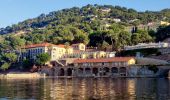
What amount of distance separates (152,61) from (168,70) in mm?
9773

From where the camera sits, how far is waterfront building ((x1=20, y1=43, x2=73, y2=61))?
152 meters

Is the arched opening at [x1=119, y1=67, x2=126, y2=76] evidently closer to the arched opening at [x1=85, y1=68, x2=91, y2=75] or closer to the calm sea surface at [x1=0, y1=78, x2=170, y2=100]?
the arched opening at [x1=85, y1=68, x2=91, y2=75]

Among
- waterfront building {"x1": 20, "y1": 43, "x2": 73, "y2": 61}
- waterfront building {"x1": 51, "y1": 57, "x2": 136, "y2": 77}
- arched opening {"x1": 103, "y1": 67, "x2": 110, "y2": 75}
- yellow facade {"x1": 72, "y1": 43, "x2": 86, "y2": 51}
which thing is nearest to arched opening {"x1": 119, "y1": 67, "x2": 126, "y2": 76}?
waterfront building {"x1": 51, "y1": 57, "x2": 136, "y2": 77}

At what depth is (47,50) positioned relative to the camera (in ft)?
502

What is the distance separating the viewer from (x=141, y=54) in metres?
133

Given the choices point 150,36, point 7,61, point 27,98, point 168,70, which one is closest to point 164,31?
point 150,36

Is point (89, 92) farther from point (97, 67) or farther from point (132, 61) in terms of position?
point (97, 67)

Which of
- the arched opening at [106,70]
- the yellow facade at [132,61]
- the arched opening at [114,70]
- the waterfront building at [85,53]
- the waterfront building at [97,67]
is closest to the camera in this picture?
the yellow facade at [132,61]

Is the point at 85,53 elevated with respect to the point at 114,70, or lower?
elevated

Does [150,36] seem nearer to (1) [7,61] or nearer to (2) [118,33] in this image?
(2) [118,33]

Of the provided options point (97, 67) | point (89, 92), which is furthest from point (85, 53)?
point (89, 92)

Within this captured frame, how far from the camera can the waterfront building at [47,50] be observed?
5999 inches

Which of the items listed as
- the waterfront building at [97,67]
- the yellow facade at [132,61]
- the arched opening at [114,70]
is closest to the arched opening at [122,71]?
the waterfront building at [97,67]

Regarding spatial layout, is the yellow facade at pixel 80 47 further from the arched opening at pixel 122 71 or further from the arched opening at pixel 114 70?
the arched opening at pixel 122 71
